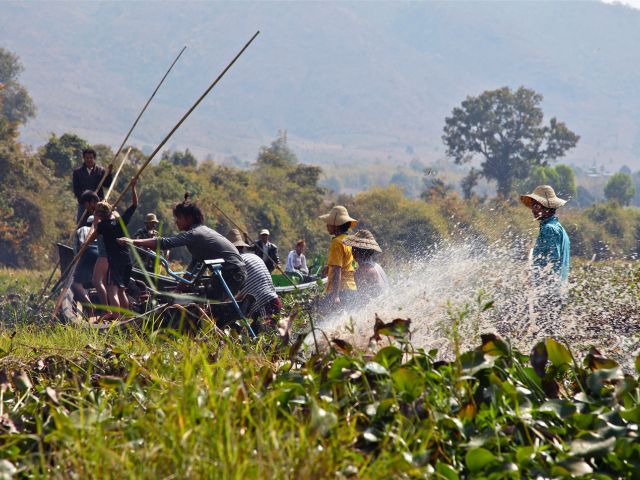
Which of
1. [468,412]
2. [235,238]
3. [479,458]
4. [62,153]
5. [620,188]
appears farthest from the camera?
[620,188]

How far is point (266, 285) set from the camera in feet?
28.7

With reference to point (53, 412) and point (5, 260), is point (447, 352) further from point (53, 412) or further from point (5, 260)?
point (5, 260)

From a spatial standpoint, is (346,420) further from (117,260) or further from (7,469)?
(117,260)

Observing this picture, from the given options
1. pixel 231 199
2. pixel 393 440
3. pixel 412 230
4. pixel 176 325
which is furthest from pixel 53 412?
pixel 412 230

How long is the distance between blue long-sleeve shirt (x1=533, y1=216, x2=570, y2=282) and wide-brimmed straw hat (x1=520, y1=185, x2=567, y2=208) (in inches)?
8.1

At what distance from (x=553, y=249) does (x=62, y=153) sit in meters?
39.2

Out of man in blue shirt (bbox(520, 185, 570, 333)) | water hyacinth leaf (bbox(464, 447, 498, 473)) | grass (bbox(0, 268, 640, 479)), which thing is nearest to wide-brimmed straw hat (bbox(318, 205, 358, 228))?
man in blue shirt (bbox(520, 185, 570, 333))

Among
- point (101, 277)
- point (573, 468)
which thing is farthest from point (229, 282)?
point (573, 468)

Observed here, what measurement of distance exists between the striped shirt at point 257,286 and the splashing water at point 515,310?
547 millimetres

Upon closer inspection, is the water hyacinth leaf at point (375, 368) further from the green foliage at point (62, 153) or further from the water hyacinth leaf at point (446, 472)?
the green foliage at point (62, 153)

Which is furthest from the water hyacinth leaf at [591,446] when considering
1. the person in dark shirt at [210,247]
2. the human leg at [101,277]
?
the human leg at [101,277]

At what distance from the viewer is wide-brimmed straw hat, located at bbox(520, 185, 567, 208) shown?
315 inches

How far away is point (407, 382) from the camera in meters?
3.79

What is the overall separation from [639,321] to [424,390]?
14.1 feet
